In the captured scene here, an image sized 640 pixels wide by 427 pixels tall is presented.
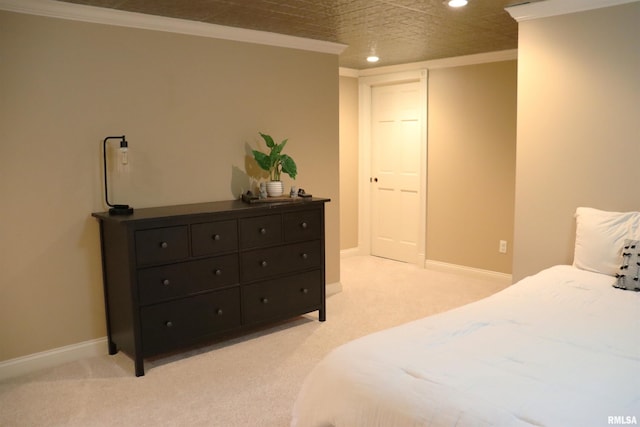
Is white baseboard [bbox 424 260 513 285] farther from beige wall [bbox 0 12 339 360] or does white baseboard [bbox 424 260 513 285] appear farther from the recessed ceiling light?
the recessed ceiling light

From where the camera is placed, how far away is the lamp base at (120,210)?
128 inches

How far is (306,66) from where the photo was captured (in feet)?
14.5

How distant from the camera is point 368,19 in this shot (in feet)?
12.0

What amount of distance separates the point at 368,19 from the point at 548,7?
1.19m

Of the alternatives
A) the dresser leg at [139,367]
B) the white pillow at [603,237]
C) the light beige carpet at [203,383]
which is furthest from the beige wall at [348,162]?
the dresser leg at [139,367]

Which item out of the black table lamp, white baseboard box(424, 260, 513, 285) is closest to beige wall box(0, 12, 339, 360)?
the black table lamp

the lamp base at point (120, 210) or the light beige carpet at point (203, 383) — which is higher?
the lamp base at point (120, 210)

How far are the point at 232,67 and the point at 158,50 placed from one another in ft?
1.95

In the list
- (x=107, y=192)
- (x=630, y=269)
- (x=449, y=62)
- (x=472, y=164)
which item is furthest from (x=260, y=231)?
(x=449, y=62)

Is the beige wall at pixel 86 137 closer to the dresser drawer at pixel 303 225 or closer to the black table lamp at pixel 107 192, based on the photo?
the black table lamp at pixel 107 192

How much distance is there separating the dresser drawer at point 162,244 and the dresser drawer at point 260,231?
0.42 meters

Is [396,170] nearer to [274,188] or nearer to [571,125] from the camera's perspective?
[274,188]

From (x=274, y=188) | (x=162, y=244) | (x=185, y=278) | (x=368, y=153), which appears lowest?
(x=185, y=278)

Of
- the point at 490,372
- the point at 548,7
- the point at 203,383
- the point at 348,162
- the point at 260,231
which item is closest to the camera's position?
the point at 490,372
